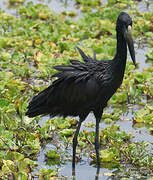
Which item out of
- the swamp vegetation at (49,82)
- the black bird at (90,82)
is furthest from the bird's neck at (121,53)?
the swamp vegetation at (49,82)

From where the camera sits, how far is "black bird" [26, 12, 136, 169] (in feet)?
20.2

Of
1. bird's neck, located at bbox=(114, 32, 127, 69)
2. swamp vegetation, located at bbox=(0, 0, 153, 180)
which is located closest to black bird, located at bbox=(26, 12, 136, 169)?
bird's neck, located at bbox=(114, 32, 127, 69)

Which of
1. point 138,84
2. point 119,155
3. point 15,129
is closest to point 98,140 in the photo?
point 119,155

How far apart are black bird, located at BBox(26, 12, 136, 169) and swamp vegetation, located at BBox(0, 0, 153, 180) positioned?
1.77ft

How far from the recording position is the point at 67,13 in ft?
38.6

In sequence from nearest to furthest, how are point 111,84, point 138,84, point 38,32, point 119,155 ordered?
1. point 111,84
2. point 119,155
3. point 138,84
4. point 38,32

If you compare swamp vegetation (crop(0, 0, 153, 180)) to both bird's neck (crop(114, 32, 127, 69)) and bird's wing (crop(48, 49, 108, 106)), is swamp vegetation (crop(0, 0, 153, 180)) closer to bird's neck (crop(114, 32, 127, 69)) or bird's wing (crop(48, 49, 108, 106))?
bird's wing (crop(48, 49, 108, 106))

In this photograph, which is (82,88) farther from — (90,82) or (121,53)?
(121,53)

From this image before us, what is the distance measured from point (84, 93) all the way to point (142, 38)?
14.8 ft

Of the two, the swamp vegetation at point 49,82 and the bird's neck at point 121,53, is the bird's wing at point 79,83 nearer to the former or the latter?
the bird's neck at point 121,53

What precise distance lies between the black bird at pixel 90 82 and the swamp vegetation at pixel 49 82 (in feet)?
1.77

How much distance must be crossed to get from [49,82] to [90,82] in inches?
99.2

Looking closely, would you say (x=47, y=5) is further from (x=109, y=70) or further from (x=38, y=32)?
(x=109, y=70)

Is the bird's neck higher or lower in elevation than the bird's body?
higher
